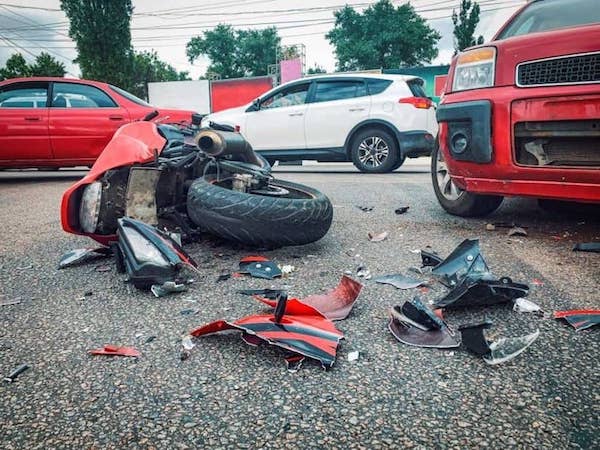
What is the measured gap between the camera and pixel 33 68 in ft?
101

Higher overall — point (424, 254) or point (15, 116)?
point (15, 116)

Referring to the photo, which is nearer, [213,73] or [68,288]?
[68,288]

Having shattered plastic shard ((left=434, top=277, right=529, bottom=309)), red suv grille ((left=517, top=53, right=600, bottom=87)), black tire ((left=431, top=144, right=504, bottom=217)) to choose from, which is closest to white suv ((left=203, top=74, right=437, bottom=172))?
black tire ((left=431, top=144, right=504, bottom=217))

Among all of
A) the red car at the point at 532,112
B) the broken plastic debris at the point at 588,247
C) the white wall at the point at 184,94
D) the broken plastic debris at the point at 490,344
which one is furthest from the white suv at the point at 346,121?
the white wall at the point at 184,94

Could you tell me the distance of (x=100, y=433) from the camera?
116 centimetres

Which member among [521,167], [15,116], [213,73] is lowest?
[521,167]

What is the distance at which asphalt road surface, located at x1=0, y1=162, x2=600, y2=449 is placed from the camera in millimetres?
1154

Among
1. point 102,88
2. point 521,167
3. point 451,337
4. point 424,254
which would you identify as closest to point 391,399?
point 451,337

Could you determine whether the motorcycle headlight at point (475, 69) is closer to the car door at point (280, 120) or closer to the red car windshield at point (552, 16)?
the red car windshield at point (552, 16)

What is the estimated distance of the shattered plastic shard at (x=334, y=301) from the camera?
1.86 m

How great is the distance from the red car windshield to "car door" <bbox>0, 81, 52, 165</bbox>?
20.3 feet

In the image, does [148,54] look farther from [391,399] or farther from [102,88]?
[391,399]

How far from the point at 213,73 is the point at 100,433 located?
60500 mm

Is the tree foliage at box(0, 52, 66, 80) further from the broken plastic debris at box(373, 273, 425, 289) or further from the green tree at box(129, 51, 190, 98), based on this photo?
the broken plastic debris at box(373, 273, 425, 289)
